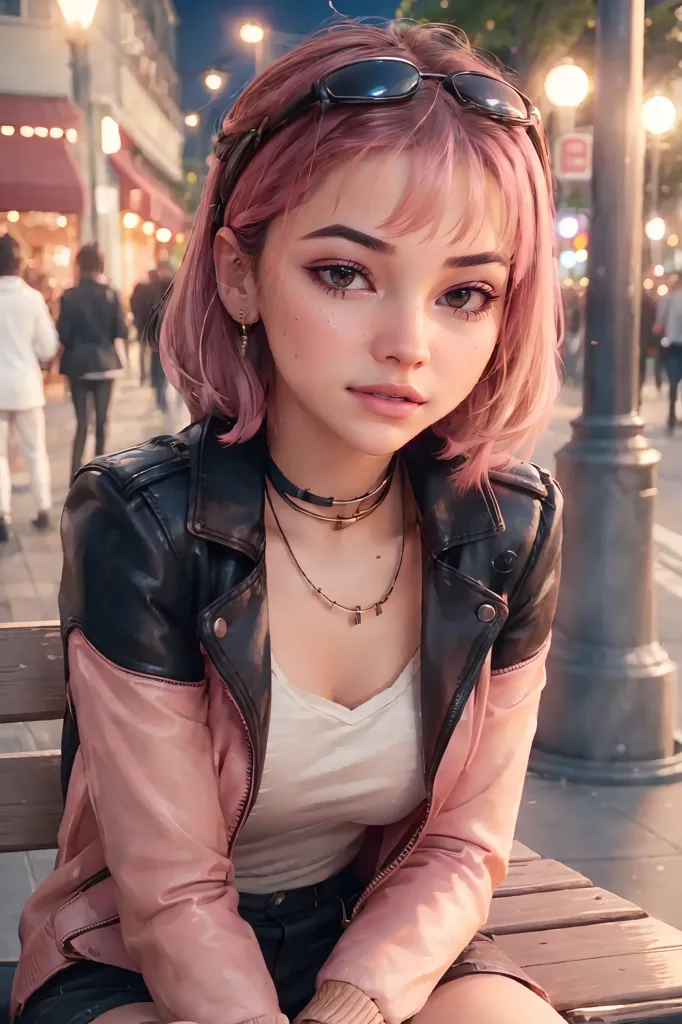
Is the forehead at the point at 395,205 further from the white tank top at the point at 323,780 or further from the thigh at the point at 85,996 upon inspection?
the thigh at the point at 85,996

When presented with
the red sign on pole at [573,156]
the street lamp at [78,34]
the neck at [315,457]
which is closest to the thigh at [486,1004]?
Result: the neck at [315,457]

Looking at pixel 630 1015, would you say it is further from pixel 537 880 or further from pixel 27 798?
pixel 27 798

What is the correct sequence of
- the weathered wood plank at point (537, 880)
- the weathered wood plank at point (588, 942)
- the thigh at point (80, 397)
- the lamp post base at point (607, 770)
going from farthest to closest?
the thigh at point (80, 397), the lamp post base at point (607, 770), the weathered wood plank at point (537, 880), the weathered wood plank at point (588, 942)

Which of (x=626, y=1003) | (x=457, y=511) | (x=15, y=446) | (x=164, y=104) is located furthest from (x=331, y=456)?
(x=164, y=104)

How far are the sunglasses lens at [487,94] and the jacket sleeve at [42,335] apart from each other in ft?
24.6

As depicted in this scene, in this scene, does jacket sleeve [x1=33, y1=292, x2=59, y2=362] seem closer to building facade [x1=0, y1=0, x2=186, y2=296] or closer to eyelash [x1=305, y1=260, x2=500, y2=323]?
building facade [x1=0, y1=0, x2=186, y2=296]

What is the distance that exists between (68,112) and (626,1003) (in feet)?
69.7

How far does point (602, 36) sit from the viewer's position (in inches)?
175

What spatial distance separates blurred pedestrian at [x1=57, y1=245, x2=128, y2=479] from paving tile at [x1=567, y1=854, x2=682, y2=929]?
669cm

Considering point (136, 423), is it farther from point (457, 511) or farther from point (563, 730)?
point (457, 511)

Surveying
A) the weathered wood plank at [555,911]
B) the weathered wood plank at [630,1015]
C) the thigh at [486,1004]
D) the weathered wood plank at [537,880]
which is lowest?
the weathered wood plank at [630,1015]

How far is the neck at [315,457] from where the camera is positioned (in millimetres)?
1726

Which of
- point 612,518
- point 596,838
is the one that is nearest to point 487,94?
point 596,838

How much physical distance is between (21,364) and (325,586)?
23.8 ft
